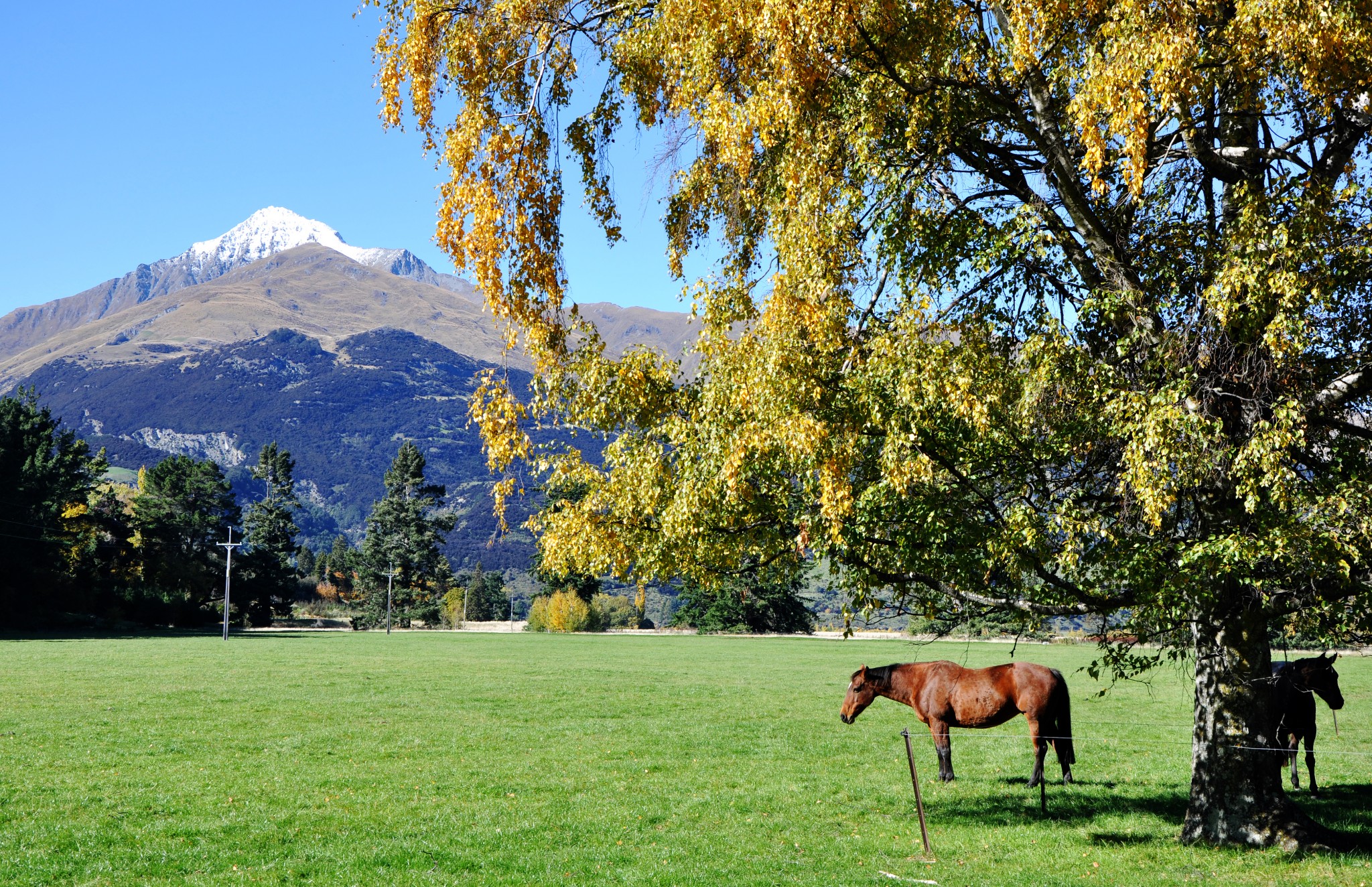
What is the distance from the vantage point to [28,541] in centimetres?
6881

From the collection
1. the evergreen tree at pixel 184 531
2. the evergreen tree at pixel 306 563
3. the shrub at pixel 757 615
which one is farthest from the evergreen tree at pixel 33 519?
the evergreen tree at pixel 306 563

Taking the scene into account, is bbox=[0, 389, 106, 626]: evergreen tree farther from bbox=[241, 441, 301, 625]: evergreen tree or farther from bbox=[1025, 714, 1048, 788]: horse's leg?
bbox=[1025, 714, 1048, 788]: horse's leg

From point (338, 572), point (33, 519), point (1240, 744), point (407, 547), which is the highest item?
point (33, 519)

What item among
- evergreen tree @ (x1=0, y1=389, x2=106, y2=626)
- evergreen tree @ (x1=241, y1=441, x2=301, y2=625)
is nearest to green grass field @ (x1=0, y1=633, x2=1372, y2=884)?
evergreen tree @ (x1=0, y1=389, x2=106, y2=626)

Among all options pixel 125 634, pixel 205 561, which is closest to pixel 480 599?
pixel 205 561

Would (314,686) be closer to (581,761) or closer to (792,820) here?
(581,761)

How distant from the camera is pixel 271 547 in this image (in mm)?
108562

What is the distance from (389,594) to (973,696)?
90.5 m

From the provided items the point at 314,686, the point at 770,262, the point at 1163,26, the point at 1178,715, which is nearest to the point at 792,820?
the point at 770,262

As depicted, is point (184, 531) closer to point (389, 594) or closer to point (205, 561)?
point (205, 561)

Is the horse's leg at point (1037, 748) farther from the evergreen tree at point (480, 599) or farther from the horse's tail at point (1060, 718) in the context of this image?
the evergreen tree at point (480, 599)

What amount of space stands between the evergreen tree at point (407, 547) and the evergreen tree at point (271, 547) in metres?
7.79

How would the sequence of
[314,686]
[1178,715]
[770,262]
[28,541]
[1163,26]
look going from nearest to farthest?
1. [1163,26]
2. [770,262]
3. [1178,715]
4. [314,686]
5. [28,541]

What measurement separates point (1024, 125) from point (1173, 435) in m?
3.23
